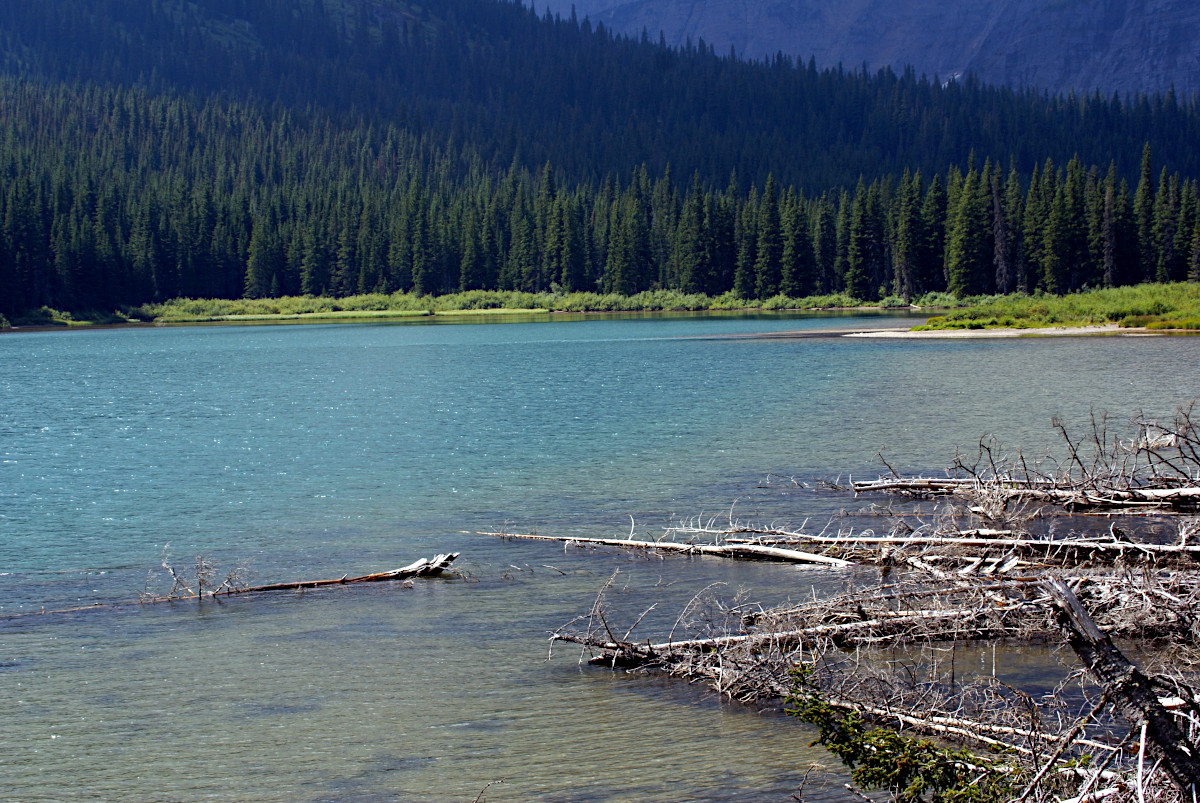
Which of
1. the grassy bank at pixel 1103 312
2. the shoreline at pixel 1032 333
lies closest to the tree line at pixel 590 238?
the grassy bank at pixel 1103 312

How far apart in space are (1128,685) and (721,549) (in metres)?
9.78

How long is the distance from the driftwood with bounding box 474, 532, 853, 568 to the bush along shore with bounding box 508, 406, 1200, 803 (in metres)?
0.06

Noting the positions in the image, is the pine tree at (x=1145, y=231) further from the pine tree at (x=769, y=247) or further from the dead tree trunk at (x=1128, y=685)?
the dead tree trunk at (x=1128, y=685)

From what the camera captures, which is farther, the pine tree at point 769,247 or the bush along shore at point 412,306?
the pine tree at point 769,247

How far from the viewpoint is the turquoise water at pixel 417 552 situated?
1010 centimetres

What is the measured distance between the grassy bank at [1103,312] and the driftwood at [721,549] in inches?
2284

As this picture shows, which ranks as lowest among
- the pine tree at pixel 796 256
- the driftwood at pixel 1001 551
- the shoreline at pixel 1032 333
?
the driftwood at pixel 1001 551

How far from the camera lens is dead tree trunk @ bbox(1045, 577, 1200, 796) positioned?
19.5ft

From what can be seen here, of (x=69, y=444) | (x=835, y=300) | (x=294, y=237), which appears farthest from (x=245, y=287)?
(x=69, y=444)

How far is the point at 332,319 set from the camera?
13688 centimetres

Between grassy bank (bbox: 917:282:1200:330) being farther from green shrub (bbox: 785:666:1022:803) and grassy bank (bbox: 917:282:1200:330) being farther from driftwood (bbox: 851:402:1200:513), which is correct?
green shrub (bbox: 785:666:1022:803)

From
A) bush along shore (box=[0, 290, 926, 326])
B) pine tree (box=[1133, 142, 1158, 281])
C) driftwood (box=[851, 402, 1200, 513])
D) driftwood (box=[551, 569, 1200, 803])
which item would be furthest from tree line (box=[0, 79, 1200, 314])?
driftwood (box=[551, 569, 1200, 803])

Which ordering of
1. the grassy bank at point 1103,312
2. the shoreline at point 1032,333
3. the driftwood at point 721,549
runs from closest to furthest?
1. the driftwood at point 721,549
2. the shoreline at point 1032,333
3. the grassy bank at point 1103,312

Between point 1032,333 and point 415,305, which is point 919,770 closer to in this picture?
point 1032,333
